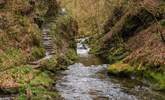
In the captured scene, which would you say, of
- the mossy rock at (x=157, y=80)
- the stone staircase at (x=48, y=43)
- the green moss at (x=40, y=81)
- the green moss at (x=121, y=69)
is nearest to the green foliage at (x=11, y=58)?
the green moss at (x=40, y=81)

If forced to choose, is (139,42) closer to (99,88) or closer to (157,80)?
(157,80)

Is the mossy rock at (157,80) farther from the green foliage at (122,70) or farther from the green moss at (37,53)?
the green moss at (37,53)

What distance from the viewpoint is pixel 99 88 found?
Result: 17938 mm

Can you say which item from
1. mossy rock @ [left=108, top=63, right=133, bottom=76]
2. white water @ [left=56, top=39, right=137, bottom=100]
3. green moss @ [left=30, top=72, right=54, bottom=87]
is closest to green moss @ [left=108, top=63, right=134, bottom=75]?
mossy rock @ [left=108, top=63, right=133, bottom=76]

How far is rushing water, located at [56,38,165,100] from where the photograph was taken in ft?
52.6

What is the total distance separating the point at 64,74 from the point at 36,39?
394cm

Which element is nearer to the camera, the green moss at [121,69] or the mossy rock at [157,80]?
the mossy rock at [157,80]

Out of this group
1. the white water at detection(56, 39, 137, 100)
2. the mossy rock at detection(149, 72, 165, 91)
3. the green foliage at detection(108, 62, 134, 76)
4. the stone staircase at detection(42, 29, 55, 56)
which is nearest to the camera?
the white water at detection(56, 39, 137, 100)

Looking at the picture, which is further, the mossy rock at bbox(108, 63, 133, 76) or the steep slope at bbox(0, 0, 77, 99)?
the mossy rock at bbox(108, 63, 133, 76)

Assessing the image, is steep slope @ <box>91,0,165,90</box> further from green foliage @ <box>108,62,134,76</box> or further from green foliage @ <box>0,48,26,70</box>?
green foliage @ <box>0,48,26,70</box>

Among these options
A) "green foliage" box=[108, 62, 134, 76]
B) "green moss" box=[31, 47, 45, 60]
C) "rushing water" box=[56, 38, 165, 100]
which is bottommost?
"rushing water" box=[56, 38, 165, 100]

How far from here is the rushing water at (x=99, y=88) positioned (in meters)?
16.0

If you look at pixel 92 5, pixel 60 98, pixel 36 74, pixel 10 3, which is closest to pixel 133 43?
pixel 10 3

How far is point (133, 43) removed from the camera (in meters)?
27.9
